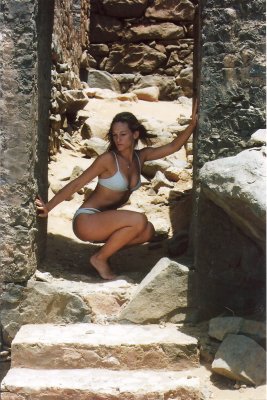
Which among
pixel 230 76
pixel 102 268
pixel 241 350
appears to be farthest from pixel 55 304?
pixel 230 76

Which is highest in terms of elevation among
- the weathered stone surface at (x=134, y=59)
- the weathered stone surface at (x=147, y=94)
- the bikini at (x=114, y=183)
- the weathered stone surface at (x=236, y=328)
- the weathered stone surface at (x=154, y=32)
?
the weathered stone surface at (x=154, y=32)

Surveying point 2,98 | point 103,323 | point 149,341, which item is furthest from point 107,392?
point 2,98

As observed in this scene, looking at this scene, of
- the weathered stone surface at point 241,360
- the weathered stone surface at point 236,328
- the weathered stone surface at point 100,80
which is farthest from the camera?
the weathered stone surface at point 100,80

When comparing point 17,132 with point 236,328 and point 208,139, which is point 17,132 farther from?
point 236,328

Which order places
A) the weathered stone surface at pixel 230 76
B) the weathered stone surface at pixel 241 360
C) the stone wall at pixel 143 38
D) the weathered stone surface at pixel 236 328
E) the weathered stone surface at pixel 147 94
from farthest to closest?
the stone wall at pixel 143 38 < the weathered stone surface at pixel 147 94 < the weathered stone surface at pixel 230 76 < the weathered stone surface at pixel 236 328 < the weathered stone surface at pixel 241 360

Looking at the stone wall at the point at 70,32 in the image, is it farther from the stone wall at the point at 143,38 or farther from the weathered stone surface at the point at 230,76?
the weathered stone surface at the point at 230,76

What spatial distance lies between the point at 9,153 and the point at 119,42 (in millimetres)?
6774

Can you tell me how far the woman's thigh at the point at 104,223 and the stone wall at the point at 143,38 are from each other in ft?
19.7

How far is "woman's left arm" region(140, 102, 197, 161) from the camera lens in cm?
470

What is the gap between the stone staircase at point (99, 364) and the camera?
3.91 meters

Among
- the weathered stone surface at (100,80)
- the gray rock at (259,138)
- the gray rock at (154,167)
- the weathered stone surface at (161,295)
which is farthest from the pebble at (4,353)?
the weathered stone surface at (100,80)

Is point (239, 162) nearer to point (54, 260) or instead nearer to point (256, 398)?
point (256, 398)

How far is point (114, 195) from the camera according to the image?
5180 mm

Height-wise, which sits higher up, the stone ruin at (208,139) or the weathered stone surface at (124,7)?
the weathered stone surface at (124,7)
